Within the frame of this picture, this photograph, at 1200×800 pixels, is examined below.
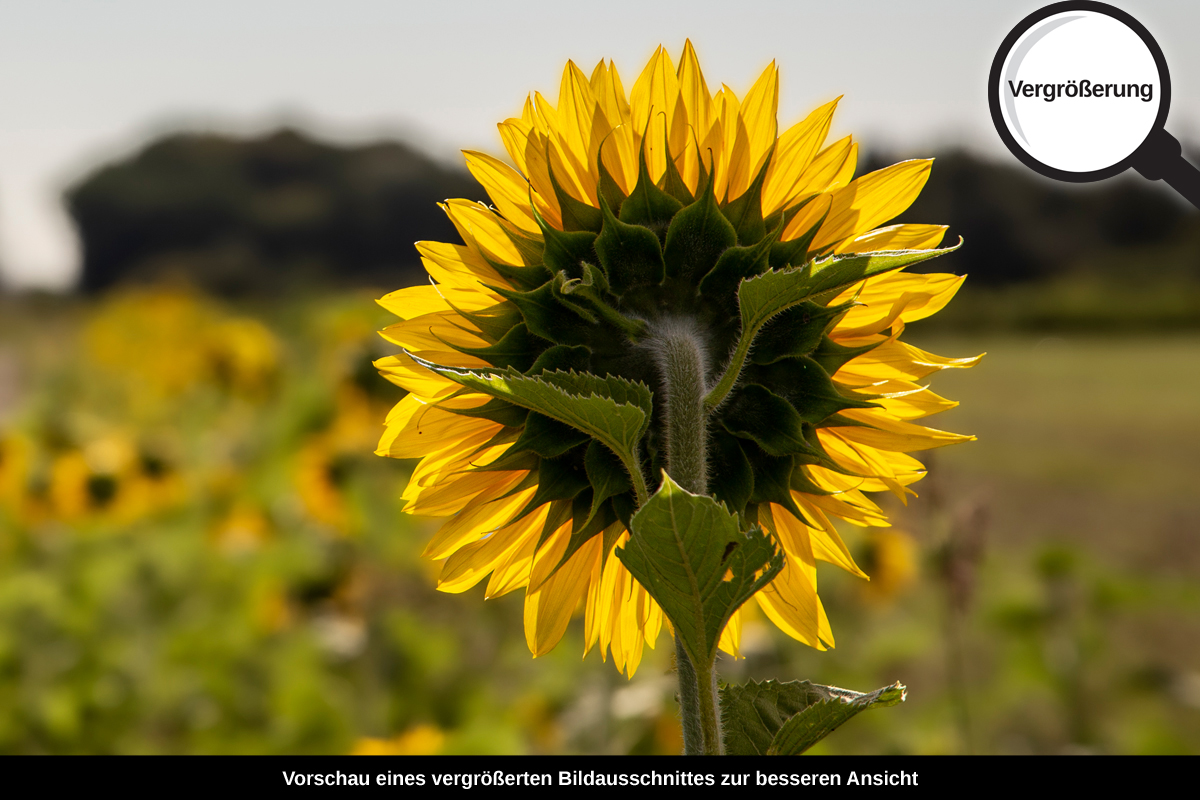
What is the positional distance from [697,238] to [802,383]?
0.38ft

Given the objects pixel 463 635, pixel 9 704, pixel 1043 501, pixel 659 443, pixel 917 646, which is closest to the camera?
pixel 659 443

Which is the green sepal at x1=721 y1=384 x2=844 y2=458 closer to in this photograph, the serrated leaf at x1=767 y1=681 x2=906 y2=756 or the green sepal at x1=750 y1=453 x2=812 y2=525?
the green sepal at x1=750 y1=453 x2=812 y2=525

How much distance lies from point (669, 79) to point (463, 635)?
266 cm

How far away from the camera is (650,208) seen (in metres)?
0.62

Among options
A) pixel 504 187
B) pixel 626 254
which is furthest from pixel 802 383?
pixel 504 187

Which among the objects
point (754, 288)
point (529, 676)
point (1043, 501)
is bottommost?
point (1043, 501)

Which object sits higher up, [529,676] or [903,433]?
[903,433]

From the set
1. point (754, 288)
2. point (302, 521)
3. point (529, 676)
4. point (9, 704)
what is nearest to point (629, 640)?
point (754, 288)

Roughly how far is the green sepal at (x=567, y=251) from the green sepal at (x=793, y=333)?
0.12m

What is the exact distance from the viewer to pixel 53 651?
119 inches

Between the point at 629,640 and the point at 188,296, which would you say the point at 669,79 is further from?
the point at 188,296

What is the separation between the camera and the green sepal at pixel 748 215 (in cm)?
63

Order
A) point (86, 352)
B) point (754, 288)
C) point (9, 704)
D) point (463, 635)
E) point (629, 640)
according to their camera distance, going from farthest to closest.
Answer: point (86, 352) → point (463, 635) → point (9, 704) → point (629, 640) → point (754, 288)

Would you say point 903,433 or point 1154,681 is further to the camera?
point 1154,681
